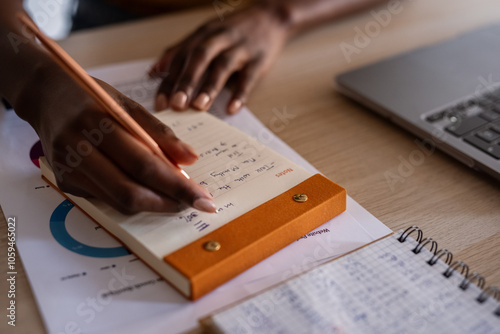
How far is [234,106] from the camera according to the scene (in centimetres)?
73

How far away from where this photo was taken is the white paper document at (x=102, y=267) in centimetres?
41

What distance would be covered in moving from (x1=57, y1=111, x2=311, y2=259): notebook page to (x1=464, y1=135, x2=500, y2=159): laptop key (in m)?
0.22

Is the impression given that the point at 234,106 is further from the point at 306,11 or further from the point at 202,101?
the point at 306,11

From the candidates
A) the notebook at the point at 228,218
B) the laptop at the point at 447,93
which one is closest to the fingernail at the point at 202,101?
the notebook at the point at 228,218

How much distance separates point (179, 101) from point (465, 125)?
38cm

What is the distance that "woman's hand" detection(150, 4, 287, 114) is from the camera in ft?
2.36

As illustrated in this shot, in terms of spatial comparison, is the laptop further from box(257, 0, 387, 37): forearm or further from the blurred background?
the blurred background

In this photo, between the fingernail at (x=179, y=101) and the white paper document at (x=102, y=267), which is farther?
the fingernail at (x=179, y=101)

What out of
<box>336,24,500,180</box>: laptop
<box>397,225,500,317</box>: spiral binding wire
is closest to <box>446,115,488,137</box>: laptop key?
<box>336,24,500,180</box>: laptop

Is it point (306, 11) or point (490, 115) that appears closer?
point (490, 115)

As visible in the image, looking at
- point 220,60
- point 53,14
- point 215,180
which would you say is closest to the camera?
point 215,180

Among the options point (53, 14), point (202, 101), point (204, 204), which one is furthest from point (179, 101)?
point (53, 14)

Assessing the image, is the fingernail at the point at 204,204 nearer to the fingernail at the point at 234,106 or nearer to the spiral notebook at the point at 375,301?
the spiral notebook at the point at 375,301

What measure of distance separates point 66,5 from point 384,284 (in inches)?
41.7
